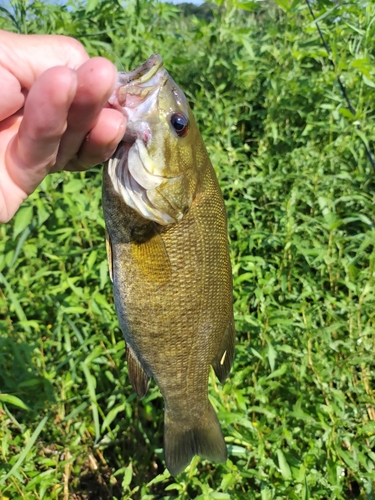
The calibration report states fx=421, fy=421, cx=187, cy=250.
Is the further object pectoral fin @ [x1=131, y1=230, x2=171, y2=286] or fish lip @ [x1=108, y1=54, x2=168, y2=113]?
pectoral fin @ [x1=131, y1=230, x2=171, y2=286]

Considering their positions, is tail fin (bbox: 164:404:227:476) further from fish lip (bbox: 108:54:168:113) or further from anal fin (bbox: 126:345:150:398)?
fish lip (bbox: 108:54:168:113)

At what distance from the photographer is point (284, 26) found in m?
3.88

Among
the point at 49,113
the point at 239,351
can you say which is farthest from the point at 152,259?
the point at 239,351

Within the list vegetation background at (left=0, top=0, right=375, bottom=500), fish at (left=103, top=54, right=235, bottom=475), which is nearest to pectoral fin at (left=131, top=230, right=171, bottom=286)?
fish at (left=103, top=54, right=235, bottom=475)

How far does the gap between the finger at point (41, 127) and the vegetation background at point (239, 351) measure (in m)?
0.83

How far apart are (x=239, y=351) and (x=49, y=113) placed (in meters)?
1.66

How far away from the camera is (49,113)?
0.97m

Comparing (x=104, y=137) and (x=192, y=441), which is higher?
(x=104, y=137)

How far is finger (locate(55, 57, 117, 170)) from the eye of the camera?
3.15 ft

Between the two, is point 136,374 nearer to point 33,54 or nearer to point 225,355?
point 225,355

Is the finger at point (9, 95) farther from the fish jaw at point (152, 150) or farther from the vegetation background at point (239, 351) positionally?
the vegetation background at point (239, 351)

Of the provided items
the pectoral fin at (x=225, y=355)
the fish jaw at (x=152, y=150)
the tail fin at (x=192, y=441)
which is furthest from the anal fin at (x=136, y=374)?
the fish jaw at (x=152, y=150)

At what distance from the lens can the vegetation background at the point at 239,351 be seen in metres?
1.82

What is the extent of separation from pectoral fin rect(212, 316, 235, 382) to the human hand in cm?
84
